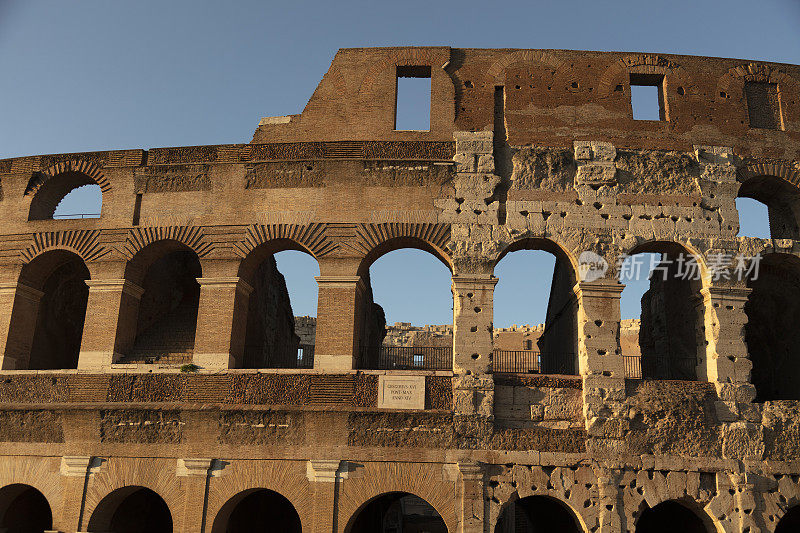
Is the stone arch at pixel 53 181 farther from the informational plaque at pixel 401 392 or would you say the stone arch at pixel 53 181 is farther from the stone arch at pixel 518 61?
the stone arch at pixel 518 61

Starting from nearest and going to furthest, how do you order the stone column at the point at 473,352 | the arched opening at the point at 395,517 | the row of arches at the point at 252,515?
the stone column at the point at 473,352 → the row of arches at the point at 252,515 → the arched opening at the point at 395,517

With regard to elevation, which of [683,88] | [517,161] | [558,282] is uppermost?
[683,88]

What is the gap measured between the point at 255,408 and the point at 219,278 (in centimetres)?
241

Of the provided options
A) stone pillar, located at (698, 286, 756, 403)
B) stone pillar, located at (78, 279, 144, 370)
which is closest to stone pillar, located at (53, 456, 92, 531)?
stone pillar, located at (78, 279, 144, 370)

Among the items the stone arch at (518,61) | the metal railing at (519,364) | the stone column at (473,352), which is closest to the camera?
the stone column at (473,352)

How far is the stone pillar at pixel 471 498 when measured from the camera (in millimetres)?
10828

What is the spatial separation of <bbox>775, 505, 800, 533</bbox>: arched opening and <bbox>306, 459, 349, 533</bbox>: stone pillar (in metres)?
8.55

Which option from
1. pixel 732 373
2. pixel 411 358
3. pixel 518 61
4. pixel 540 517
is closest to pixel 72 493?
pixel 411 358

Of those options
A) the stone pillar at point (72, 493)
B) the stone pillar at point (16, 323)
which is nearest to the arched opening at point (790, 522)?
the stone pillar at point (72, 493)

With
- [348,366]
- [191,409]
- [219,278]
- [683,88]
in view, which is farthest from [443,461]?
[683,88]

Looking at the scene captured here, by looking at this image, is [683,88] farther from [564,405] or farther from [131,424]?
[131,424]

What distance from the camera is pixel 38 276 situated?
1345 centimetres

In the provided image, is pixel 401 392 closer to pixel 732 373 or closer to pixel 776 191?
pixel 732 373

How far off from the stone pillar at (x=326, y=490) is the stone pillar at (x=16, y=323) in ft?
19.3
